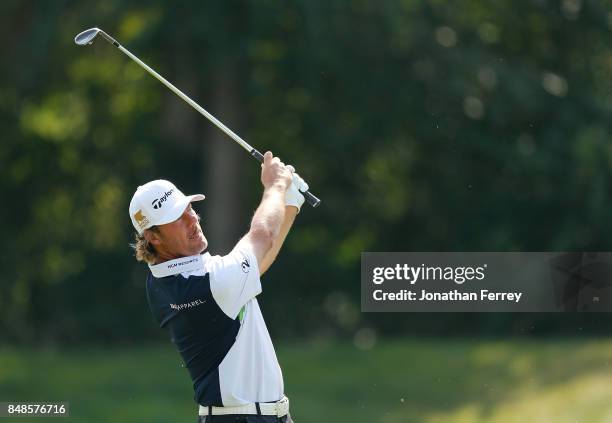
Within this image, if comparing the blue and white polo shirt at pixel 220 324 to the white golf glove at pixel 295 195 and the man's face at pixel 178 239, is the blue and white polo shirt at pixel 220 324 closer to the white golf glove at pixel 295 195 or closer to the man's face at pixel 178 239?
the man's face at pixel 178 239

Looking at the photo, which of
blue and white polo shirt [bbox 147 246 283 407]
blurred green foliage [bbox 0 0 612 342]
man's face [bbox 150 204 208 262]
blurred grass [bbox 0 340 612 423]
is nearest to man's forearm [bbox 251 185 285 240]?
blue and white polo shirt [bbox 147 246 283 407]

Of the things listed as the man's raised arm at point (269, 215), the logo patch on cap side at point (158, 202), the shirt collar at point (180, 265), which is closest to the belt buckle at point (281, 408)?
the man's raised arm at point (269, 215)

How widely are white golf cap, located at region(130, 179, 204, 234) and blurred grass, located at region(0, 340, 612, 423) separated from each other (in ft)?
21.8

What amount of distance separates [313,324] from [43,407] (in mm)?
6101

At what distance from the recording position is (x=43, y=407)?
14.3 metres

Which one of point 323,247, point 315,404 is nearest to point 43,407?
point 315,404

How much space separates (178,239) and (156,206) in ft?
0.54

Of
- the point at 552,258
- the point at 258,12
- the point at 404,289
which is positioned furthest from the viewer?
the point at 258,12

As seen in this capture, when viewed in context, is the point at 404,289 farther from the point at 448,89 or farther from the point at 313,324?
the point at 313,324

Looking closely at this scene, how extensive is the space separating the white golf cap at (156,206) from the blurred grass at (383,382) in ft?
21.8

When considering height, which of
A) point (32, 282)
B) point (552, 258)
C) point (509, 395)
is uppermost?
point (32, 282)

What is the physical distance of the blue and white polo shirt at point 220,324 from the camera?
5.16 meters

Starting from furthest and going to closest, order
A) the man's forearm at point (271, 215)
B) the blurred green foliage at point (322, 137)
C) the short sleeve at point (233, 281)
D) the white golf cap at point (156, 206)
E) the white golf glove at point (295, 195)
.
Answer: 1. the blurred green foliage at point (322, 137)
2. the white golf glove at point (295, 195)
3. the man's forearm at point (271, 215)
4. the white golf cap at point (156, 206)
5. the short sleeve at point (233, 281)

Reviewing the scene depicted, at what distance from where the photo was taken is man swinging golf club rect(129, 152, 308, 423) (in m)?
5.17
